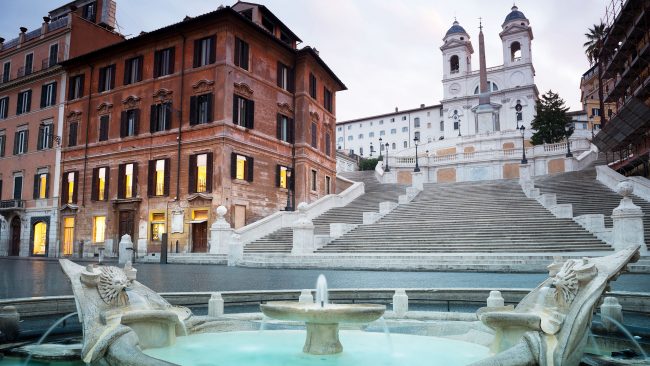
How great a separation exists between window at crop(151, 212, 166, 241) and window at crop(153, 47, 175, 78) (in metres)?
9.52

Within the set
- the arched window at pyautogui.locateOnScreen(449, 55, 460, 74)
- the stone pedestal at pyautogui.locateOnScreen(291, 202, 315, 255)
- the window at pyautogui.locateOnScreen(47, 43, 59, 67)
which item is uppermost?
the arched window at pyautogui.locateOnScreen(449, 55, 460, 74)

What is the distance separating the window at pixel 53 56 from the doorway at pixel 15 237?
12.7 meters

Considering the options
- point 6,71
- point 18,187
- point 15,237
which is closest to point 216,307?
point 15,237

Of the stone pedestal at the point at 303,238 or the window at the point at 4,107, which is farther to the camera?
the window at the point at 4,107

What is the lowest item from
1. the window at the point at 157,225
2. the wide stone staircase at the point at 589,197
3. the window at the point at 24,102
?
the window at the point at 157,225

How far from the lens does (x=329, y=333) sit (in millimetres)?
5379

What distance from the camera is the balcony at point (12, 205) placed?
1497 inches

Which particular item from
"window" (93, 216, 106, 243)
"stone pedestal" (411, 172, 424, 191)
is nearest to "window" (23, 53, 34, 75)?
"window" (93, 216, 106, 243)

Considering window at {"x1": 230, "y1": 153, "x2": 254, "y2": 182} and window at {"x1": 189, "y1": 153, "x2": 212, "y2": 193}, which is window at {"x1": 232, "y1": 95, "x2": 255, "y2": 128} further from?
Result: window at {"x1": 189, "y1": 153, "x2": 212, "y2": 193}

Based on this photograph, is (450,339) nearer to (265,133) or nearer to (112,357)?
(112,357)

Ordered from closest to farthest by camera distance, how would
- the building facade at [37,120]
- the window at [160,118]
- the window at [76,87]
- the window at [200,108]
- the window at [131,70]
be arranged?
the window at [200,108] < the window at [160,118] < the window at [131,70] < the window at [76,87] < the building facade at [37,120]

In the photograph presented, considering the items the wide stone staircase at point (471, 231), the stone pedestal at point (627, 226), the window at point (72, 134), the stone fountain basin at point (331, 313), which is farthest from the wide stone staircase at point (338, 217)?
the window at point (72, 134)

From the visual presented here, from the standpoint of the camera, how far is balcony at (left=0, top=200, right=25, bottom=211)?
3802 cm

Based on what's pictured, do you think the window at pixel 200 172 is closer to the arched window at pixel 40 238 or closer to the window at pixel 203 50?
the window at pixel 203 50
